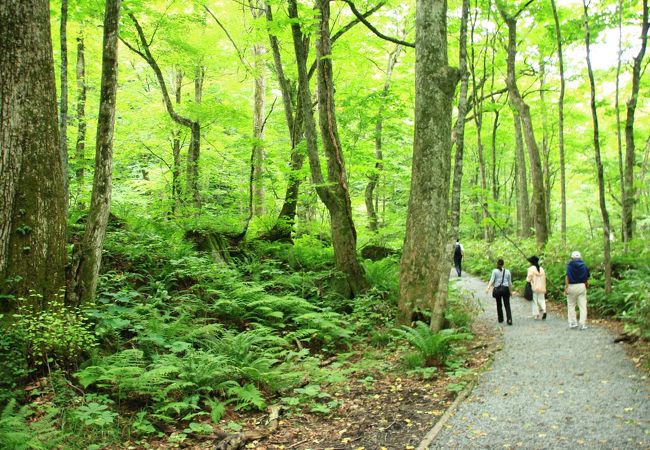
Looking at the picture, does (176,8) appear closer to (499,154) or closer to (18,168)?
(18,168)

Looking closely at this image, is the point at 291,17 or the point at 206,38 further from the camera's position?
the point at 206,38

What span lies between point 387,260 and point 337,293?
274 centimetres

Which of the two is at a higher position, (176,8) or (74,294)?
(176,8)

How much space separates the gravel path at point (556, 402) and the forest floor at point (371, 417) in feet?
1.07

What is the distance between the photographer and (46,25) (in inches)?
229

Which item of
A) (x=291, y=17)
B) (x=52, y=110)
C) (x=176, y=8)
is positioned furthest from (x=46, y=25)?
(x=176, y=8)

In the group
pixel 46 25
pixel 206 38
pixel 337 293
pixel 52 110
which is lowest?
pixel 337 293

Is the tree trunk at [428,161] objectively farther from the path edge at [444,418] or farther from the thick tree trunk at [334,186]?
the path edge at [444,418]

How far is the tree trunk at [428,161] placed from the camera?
8.97m

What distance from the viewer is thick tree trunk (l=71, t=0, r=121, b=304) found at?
639 centimetres

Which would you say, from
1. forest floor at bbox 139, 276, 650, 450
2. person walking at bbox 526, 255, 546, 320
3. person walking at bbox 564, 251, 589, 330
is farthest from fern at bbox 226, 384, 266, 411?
person walking at bbox 526, 255, 546, 320

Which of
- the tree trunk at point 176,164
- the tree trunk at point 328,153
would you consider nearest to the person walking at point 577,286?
the tree trunk at point 328,153

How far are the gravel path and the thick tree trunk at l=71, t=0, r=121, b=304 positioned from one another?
17.0 ft

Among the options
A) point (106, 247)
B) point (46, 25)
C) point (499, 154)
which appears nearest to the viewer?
point (46, 25)
